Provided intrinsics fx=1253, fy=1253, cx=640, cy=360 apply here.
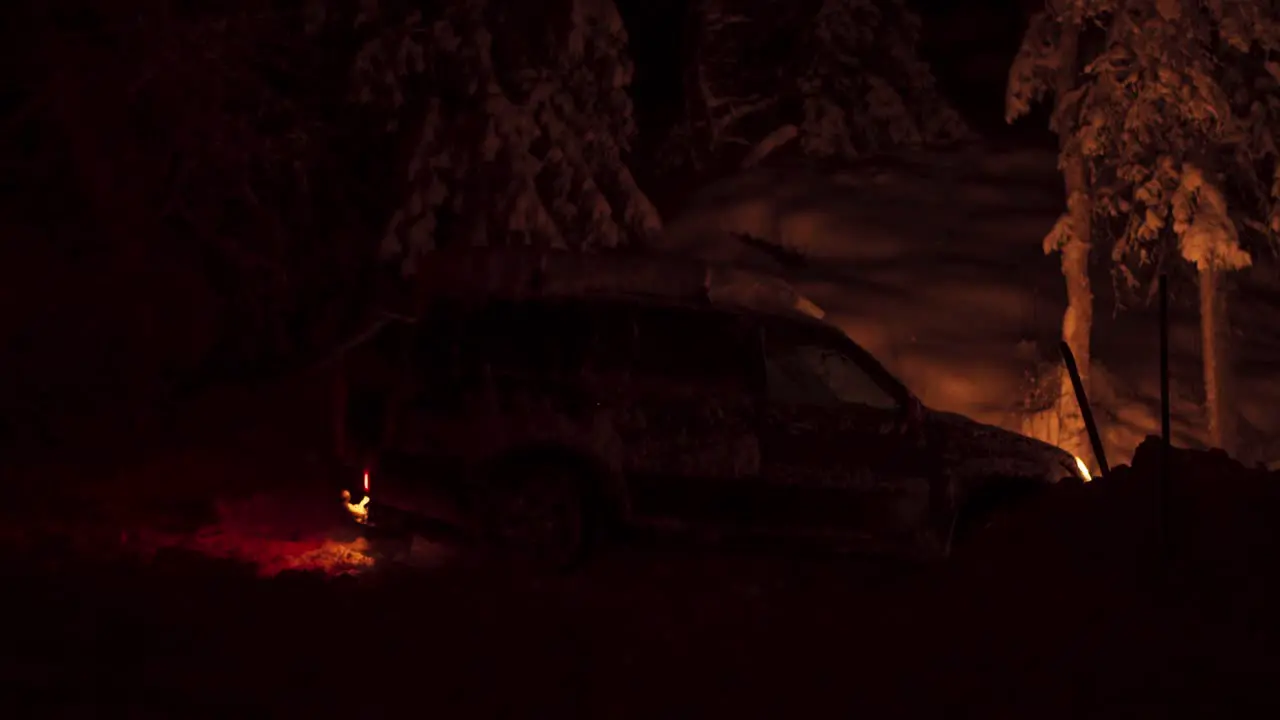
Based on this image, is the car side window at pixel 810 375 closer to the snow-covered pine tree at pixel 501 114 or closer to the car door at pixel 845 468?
the car door at pixel 845 468

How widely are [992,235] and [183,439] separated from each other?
1010cm

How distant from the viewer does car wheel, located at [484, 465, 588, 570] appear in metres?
7.83

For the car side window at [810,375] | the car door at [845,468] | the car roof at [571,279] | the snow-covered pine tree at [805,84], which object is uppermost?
the snow-covered pine tree at [805,84]

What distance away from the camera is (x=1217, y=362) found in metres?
11.7

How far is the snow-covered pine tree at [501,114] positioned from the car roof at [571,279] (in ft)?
14.2

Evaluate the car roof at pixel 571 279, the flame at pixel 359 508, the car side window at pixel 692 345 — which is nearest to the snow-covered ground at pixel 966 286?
the car roof at pixel 571 279

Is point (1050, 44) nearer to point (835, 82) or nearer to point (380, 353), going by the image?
point (380, 353)

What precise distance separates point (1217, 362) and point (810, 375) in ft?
17.3

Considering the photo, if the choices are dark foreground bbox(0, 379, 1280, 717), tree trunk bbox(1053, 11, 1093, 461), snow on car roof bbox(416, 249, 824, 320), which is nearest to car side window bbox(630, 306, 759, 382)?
snow on car roof bbox(416, 249, 824, 320)

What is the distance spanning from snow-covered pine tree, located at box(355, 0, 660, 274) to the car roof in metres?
4.31

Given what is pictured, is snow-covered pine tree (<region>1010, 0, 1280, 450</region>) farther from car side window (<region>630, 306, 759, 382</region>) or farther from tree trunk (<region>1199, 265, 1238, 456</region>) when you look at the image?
car side window (<region>630, 306, 759, 382</region>)

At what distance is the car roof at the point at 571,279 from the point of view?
8.17m

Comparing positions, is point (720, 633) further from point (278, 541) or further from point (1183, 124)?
point (1183, 124)

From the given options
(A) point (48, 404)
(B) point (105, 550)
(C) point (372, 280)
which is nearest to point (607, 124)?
(C) point (372, 280)
